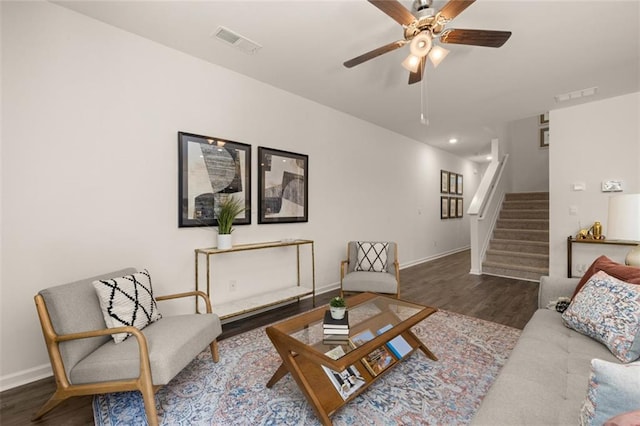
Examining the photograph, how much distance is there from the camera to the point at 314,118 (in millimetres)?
3930

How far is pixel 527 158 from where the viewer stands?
7070mm

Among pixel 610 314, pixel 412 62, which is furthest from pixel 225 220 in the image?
pixel 610 314

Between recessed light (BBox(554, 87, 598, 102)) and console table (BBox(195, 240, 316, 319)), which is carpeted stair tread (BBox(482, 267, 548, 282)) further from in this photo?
console table (BBox(195, 240, 316, 319))

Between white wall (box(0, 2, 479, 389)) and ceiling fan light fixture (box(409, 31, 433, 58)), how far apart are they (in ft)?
6.29

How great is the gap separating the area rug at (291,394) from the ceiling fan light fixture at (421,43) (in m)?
Answer: 2.30

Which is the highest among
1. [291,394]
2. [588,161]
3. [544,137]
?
[544,137]

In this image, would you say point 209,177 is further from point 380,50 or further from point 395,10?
point 395,10

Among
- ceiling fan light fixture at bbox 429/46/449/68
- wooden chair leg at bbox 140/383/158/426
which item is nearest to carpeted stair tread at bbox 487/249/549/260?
ceiling fan light fixture at bbox 429/46/449/68

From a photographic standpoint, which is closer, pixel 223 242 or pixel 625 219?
pixel 625 219

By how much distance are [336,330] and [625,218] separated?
2.02 m

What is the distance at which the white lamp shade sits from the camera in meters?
1.80

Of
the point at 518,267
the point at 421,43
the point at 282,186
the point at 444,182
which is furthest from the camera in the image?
the point at 444,182

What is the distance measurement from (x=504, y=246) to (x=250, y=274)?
16.0 feet

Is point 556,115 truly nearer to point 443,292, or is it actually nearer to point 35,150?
point 443,292
